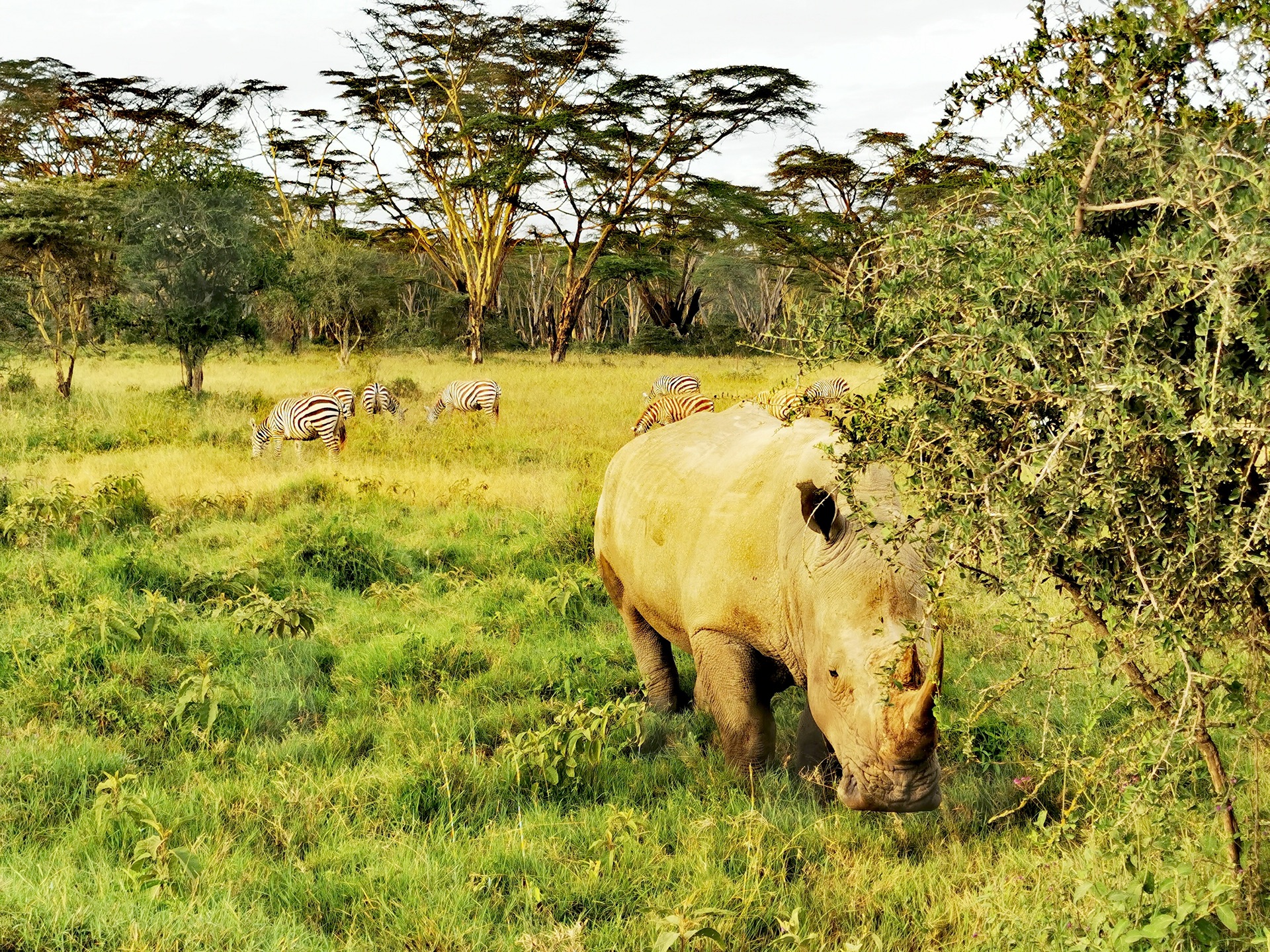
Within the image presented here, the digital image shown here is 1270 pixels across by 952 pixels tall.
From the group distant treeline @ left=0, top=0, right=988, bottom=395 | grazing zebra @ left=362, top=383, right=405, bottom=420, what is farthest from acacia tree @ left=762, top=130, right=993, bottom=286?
grazing zebra @ left=362, top=383, right=405, bottom=420

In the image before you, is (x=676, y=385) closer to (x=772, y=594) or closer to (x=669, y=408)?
(x=669, y=408)

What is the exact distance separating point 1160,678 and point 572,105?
26.6 metres

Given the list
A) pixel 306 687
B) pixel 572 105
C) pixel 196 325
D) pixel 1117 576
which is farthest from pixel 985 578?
pixel 572 105

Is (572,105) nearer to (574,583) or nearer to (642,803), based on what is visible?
(574,583)

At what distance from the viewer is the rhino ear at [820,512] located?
346 cm

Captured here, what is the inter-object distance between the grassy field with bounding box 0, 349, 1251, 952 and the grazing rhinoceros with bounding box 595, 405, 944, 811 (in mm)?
217

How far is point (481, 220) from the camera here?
29844 millimetres

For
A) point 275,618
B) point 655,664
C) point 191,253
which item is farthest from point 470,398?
point 655,664

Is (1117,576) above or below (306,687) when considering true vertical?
above

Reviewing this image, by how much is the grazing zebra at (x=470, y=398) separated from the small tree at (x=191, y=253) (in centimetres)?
435

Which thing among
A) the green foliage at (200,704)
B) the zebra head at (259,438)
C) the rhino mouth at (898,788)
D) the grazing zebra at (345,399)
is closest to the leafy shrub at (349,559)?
the green foliage at (200,704)

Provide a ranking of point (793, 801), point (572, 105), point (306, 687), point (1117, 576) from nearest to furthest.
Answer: point (1117, 576), point (793, 801), point (306, 687), point (572, 105)

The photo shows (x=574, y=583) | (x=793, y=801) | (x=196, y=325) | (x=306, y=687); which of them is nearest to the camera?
(x=793, y=801)

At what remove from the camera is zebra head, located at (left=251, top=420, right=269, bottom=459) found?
13.0 m
